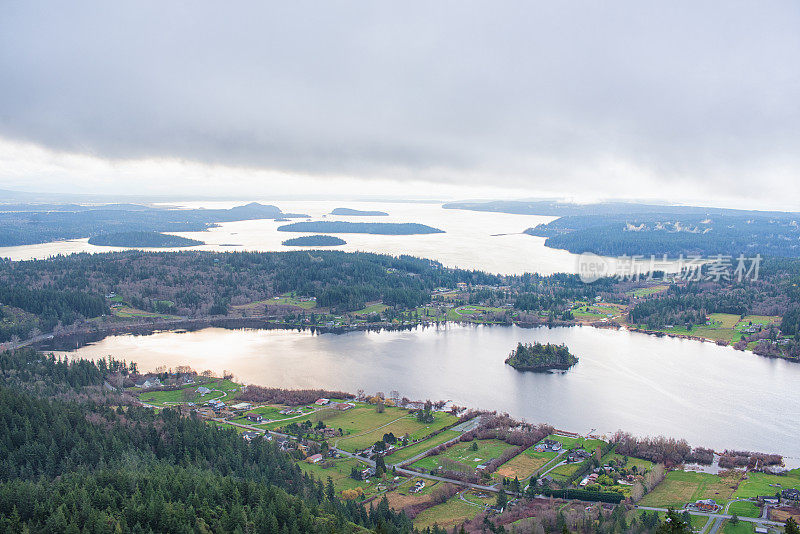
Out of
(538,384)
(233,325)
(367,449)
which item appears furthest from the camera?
(233,325)

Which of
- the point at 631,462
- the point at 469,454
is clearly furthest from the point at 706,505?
the point at 469,454

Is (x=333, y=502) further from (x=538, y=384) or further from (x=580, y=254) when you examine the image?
(x=580, y=254)

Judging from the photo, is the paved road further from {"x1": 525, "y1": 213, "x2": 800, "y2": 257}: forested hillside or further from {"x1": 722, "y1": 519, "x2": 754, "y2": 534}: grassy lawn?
{"x1": 525, "y1": 213, "x2": 800, "y2": 257}: forested hillside

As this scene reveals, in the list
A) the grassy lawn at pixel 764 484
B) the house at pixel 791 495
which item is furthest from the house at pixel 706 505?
the house at pixel 791 495

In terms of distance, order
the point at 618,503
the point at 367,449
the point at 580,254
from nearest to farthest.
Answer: the point at 618,503 → the point at 367,449 → the point at 580,254

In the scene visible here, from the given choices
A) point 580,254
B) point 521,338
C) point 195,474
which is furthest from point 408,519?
point 580,254

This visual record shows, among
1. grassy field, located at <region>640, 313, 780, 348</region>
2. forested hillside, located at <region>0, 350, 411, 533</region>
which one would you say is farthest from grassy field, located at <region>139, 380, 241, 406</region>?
grassy field, located at <region>640, 313, 780, 348</region>
